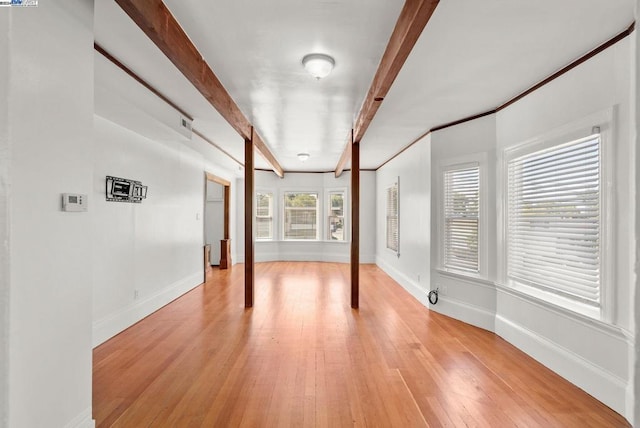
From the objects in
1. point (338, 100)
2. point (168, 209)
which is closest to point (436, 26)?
point (338, 100)

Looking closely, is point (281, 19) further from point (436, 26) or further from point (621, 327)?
point (621, 327)

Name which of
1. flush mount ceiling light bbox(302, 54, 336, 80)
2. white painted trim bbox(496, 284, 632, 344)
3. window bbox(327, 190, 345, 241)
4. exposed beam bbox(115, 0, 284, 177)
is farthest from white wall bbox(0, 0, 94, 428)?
window bbox(327, 190, 345, 241)

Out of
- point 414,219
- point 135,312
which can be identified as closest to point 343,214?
point 414,219

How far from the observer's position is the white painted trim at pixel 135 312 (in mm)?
3613

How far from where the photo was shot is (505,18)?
2.19m

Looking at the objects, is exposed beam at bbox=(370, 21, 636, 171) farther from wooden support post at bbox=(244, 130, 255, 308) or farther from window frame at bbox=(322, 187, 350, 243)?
window frame at bbox=(322, 187, 350, 243)

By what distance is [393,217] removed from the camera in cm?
764

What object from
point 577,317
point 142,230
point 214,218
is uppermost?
point 214,218

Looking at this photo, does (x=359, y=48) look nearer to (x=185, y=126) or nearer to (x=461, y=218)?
(x=185, y=126)

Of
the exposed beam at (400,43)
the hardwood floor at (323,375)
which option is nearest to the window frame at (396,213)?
the hardwood floor at (323,375)

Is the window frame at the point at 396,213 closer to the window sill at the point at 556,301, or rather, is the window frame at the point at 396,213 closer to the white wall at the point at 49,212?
the window sill at the point at 556,301

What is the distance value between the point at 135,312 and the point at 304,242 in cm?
578

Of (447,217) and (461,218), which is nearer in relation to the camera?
(461,218)

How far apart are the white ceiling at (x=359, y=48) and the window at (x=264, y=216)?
5.43 meters
